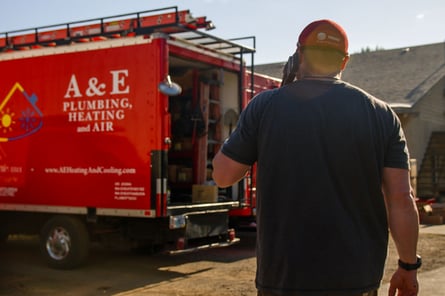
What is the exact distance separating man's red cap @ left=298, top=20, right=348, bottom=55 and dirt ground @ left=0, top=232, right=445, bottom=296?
195 inches

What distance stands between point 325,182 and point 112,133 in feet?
20.6

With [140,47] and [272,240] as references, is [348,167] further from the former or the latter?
[140,47]

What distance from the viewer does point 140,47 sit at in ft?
27.3

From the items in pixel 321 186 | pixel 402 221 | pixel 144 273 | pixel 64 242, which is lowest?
pixel 144 273

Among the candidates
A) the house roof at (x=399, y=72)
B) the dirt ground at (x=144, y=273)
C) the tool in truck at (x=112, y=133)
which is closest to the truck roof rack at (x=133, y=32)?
the tool in truck at (x=112, y=133)

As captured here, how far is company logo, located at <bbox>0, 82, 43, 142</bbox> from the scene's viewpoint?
9.31m

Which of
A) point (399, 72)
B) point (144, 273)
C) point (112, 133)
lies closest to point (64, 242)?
point (144, 273)

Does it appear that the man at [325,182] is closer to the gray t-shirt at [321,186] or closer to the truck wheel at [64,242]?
the gray t-shirt at [321,186]

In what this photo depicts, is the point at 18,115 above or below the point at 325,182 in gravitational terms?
above

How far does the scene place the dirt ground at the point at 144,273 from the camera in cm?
759

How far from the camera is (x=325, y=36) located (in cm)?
274

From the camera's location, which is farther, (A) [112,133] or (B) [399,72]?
(B) [399,72]

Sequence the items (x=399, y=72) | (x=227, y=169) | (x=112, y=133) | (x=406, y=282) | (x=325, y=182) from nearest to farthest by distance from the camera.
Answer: (x=325, y=182), (x=406, y=282), (x=227, y=169), (x=112, y=133), (x=399, y=72)

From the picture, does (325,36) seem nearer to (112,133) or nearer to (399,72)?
(112,133)
